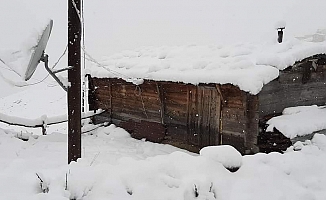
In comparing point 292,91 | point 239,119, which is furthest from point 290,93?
point 239,119

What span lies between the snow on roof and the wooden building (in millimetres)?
325

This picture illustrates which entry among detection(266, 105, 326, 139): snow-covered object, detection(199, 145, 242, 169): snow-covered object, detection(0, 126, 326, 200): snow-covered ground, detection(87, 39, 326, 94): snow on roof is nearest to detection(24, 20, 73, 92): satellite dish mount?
detection(0, 126, 326, 200): snow-covered ground

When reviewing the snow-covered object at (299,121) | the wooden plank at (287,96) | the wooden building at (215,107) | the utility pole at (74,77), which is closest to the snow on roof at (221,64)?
the wooden building at (215,107)

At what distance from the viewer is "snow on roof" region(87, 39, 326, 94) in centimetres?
884

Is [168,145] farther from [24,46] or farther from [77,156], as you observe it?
[24,46]

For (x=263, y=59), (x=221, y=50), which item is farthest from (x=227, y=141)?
(x=221, y=50)

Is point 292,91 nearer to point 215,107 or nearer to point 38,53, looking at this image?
point 215,107

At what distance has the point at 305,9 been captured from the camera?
4441 cm

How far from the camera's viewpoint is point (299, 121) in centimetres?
912

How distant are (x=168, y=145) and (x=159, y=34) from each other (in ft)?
144

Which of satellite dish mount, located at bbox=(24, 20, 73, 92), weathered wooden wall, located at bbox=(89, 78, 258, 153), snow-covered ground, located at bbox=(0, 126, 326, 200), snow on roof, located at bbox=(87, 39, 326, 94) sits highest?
satellite dish mount, located at bbox=(24, 20, 73, 92)

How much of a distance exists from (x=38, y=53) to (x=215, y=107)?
227 inches

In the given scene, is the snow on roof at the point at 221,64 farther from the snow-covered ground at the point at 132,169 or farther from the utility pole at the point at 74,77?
the utility pole at the point at 74,77

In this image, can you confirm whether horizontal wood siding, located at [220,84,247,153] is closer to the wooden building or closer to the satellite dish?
the wooden building
